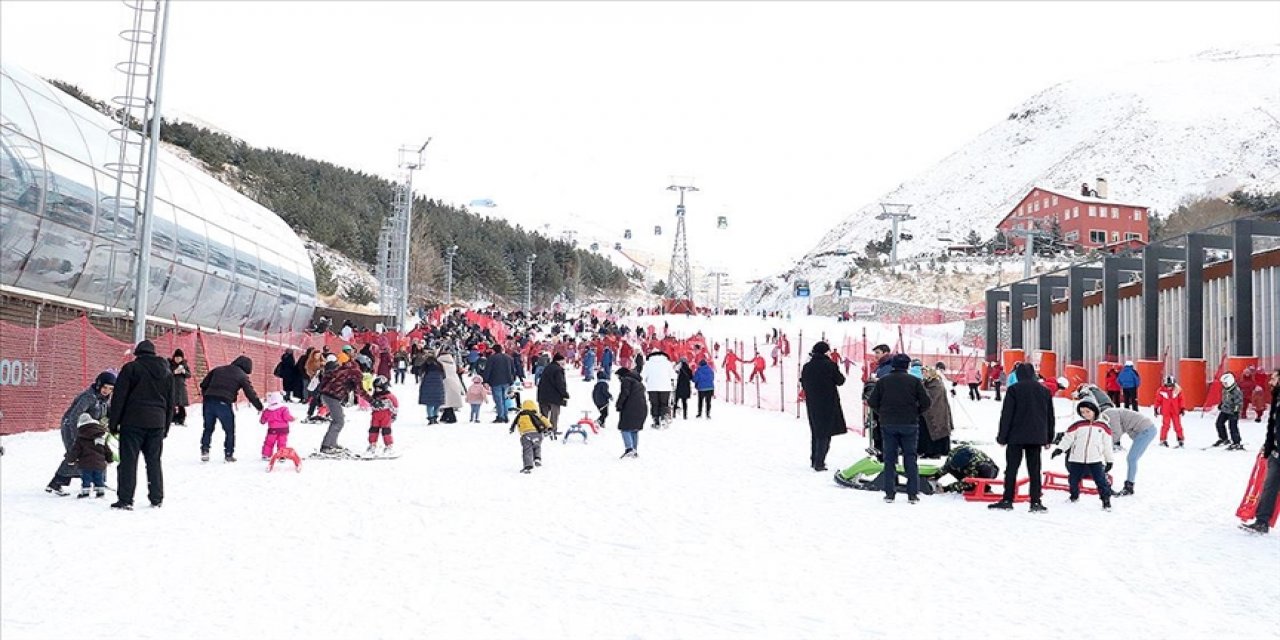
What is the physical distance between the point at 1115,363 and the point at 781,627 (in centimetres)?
2963

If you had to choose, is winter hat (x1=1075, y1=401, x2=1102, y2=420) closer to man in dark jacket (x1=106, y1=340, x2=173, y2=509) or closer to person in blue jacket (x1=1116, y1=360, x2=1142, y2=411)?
man in dark jacket (x1=106, y1=340, x2=173, y2=509)

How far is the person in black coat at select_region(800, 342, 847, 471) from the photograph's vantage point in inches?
516

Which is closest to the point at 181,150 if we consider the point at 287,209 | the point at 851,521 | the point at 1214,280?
the point at 287,209

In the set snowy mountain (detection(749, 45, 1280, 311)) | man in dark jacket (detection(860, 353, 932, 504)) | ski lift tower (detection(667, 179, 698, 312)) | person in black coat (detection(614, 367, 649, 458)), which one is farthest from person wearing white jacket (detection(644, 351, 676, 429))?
snowy mountain (detection(749, 45, 1280, 311))

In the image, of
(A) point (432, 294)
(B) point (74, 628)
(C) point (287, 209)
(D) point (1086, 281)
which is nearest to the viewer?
(B) point (74, 628)

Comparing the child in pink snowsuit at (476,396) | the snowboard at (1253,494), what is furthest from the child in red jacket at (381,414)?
the snowboard at (1253,494)

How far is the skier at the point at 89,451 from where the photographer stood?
963cm

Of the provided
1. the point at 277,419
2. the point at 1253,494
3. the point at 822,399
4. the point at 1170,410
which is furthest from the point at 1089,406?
the point at 277,419

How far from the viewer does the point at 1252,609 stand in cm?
688

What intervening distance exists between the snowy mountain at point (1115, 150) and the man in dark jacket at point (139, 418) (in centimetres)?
9800

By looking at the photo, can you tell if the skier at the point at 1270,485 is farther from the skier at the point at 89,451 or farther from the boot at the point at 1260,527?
the skier at the point at 89,451

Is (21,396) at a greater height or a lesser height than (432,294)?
lesser

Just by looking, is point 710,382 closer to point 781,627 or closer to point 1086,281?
point 781,627

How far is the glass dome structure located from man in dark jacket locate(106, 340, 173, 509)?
9.72 meters
